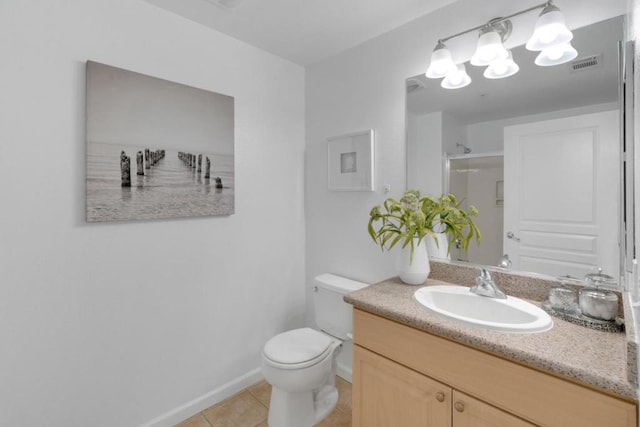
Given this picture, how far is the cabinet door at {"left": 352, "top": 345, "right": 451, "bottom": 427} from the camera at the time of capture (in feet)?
3.51

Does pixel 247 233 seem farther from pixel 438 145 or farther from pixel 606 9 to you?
pixel 606 9

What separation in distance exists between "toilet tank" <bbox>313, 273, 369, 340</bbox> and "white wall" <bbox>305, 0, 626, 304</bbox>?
0.40 ft

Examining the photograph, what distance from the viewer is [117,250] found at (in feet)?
4.99

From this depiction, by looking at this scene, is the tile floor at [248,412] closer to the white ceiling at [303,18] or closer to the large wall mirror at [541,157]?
the large wall mirror at [541,157]

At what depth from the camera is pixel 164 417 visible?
66.1 inches

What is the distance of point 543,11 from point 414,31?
2.15 feet

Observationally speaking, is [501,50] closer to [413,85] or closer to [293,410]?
[413,85]

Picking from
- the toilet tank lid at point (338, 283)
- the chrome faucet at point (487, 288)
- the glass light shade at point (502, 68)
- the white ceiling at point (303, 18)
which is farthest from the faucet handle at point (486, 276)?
the white ceiling at point (303, 18)

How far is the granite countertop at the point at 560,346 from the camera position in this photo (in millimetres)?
749

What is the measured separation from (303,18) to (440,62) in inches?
31.6

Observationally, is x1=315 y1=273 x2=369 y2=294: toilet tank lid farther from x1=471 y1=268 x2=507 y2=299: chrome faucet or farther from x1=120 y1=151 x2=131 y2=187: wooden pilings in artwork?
x1=120 y1=151 x2=131 y2=187: wooden pilings in artwork

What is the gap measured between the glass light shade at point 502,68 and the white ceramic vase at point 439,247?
81cm

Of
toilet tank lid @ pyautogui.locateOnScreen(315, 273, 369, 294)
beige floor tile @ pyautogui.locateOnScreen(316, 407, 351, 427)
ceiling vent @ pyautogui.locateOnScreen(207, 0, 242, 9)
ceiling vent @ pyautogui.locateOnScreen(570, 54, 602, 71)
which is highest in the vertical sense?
ceiling vent @ pyautogui.locateOnScreen(207, 0, 242, 9)

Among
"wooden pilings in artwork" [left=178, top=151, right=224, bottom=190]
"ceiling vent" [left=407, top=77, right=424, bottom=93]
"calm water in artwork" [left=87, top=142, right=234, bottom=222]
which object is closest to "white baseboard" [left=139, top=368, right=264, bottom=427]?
"calm water in artwork" [left=87, top=142, right=234, bottom=222]
